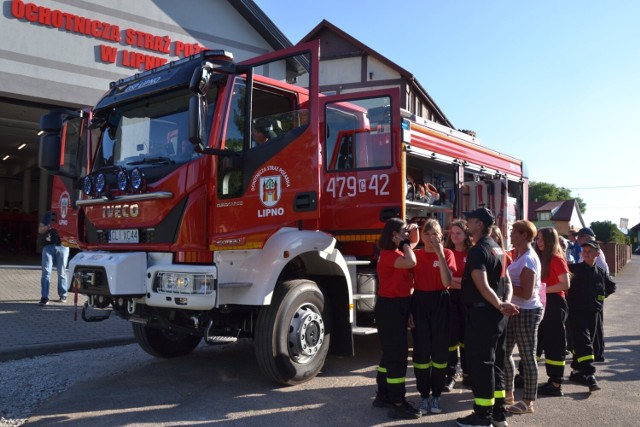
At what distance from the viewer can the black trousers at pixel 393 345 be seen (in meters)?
4.66

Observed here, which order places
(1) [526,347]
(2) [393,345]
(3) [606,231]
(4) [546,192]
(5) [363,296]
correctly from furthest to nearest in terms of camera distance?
(4) [546,192] → (3) [606,231] → (5) [363,296] → (1) [526,347] → (2) [393,345]

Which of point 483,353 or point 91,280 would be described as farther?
point 91,280

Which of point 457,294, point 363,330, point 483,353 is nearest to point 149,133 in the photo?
point 363,330

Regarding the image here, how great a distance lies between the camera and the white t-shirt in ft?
15.8

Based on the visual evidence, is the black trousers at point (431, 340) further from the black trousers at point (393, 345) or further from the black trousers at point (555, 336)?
the black trousers at point (555, 336)

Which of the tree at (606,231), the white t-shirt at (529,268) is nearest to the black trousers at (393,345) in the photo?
the white t-shirt at (529,268)

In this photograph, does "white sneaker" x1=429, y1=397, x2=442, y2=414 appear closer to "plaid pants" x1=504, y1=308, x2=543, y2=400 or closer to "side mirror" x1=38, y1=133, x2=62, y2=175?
"plaid pants" x1=504, y1=308, x2=543, y2=400

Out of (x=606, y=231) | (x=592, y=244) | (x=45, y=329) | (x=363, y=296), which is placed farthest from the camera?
(x=606, y=231)

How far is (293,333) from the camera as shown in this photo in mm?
5332

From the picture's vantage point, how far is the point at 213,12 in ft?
53.4

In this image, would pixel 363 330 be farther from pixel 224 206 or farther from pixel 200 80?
pixel 200 80

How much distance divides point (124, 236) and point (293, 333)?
1.88 meters

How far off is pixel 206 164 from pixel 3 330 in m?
4.56

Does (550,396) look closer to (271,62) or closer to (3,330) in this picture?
(271,62)
